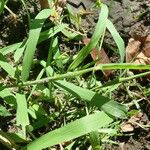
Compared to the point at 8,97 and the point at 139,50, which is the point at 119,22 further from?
the point at 8,97

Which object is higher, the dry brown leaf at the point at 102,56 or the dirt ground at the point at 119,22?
the dirt ground at the point at 119,22

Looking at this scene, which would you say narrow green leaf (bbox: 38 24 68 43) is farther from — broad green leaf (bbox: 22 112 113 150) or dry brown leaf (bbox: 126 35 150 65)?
broad green leaf (bbox: 22 112 113 150)

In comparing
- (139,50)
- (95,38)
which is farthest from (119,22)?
(95,38)

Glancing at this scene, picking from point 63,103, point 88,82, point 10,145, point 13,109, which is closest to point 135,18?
point 88,82

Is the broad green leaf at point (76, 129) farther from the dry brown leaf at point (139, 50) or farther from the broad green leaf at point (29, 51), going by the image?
the dry brown leaf at point (139, 50)

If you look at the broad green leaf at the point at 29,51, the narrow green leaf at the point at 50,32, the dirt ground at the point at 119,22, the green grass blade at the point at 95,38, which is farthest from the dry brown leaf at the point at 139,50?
the broad green leaf at the point at 29,51

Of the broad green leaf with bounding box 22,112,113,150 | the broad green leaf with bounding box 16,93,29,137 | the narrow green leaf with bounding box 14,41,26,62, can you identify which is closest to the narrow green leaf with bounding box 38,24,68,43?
the narrow green leaf with bounding box 14,41,26,62
